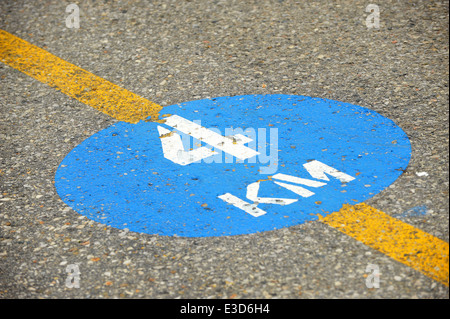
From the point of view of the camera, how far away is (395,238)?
3.11 m

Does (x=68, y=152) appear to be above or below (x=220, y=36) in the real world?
below

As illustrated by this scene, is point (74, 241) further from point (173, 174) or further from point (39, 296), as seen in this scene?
point (173, 174)

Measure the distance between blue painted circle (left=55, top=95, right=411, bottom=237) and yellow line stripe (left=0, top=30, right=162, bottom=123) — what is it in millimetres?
199

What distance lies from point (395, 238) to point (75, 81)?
334 centimetres

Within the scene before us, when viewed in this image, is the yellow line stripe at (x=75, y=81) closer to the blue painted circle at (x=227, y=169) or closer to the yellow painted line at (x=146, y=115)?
the yellow painted line at (x=146, y=115)

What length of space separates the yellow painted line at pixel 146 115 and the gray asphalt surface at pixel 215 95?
0.23ft

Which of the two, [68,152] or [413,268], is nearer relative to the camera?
[413,268]

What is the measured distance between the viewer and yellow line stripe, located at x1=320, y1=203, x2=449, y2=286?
2902 mm

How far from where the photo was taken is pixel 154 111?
4633 mm

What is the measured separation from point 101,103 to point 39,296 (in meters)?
2.24

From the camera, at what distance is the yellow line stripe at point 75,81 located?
469 centimetres

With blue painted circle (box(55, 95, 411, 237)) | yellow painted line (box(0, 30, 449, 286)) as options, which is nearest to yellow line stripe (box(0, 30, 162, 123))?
yellow painted line (box(0, 30, 449, 286))

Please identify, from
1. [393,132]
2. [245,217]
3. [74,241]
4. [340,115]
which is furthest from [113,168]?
[393,132]

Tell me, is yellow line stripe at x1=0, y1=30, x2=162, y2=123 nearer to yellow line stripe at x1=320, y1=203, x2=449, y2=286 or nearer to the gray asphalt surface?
the gray asphalt surface
